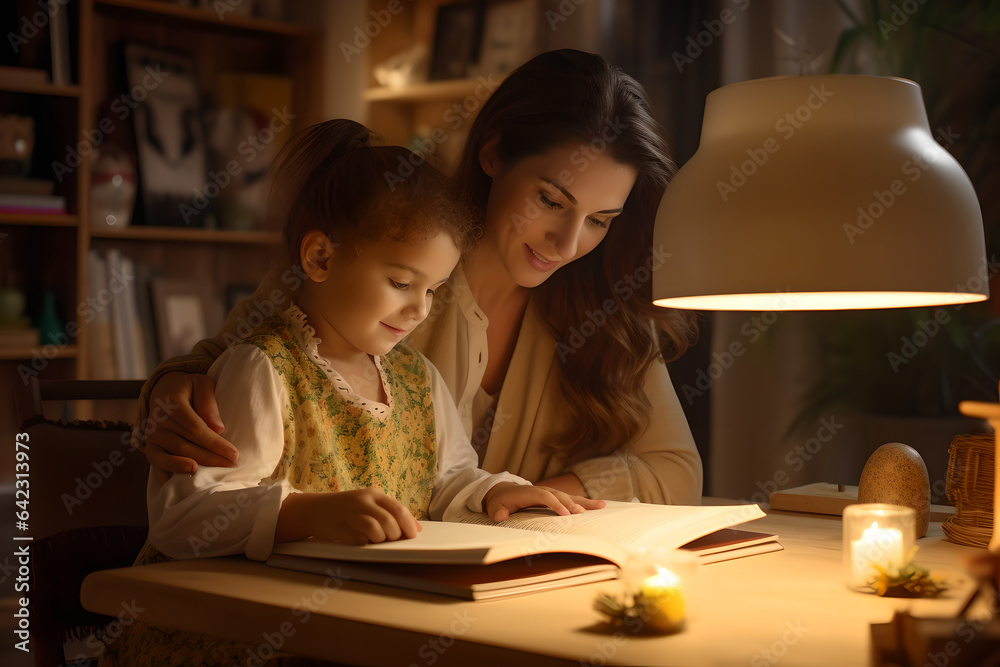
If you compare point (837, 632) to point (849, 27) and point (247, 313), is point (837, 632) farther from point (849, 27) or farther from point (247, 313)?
point (849, 27)

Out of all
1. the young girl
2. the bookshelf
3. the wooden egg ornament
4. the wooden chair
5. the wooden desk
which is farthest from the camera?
the bookshelf

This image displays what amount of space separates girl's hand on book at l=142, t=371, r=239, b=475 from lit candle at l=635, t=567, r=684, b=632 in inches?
19.4

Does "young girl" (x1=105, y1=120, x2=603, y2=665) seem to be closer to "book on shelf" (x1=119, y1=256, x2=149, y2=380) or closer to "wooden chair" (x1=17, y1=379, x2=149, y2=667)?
"wooden chair" (x1=17, y1=379, x2=149, y2=667)

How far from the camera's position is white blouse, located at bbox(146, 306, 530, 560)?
99 centimetres

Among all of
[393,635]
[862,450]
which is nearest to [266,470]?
[393,635]

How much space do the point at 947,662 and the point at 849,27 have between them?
7.30ft

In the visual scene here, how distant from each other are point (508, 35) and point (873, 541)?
7.86ft
